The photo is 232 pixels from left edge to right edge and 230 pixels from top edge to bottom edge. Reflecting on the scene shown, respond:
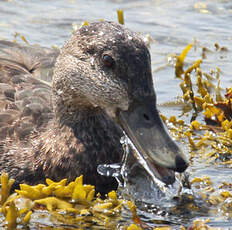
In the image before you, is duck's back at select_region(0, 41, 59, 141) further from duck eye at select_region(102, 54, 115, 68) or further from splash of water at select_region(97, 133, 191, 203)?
duck eye at select_region(102, 54, 115, 68)

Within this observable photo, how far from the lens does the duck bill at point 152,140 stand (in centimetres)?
529

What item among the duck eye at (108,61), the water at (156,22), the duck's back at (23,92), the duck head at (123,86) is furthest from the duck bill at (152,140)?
the water at (156,22)

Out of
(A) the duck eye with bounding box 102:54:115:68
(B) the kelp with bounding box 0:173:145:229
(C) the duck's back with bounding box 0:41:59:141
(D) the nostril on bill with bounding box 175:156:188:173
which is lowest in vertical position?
(B) the kelp with bounding box 0:173:145:229

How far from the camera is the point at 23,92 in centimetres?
684

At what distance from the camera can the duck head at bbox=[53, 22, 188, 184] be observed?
539 centimetres

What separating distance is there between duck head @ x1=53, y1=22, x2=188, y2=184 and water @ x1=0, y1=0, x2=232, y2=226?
11.3 feet

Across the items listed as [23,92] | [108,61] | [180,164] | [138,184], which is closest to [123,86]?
[108,61]

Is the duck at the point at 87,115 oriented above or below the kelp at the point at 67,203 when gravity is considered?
above

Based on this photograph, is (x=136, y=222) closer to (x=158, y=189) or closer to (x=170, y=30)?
(x=158, y=189)

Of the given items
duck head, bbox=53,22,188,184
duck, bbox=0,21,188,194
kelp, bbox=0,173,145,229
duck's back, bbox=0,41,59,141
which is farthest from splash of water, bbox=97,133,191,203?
duck's back, bbox=0,41,59,141

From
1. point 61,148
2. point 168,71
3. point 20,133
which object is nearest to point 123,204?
point 61,148

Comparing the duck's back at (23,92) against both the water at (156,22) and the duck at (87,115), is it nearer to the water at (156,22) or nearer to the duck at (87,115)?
the duck at (87,115)

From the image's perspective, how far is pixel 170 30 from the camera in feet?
36.7

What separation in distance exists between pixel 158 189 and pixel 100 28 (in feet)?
5.04
